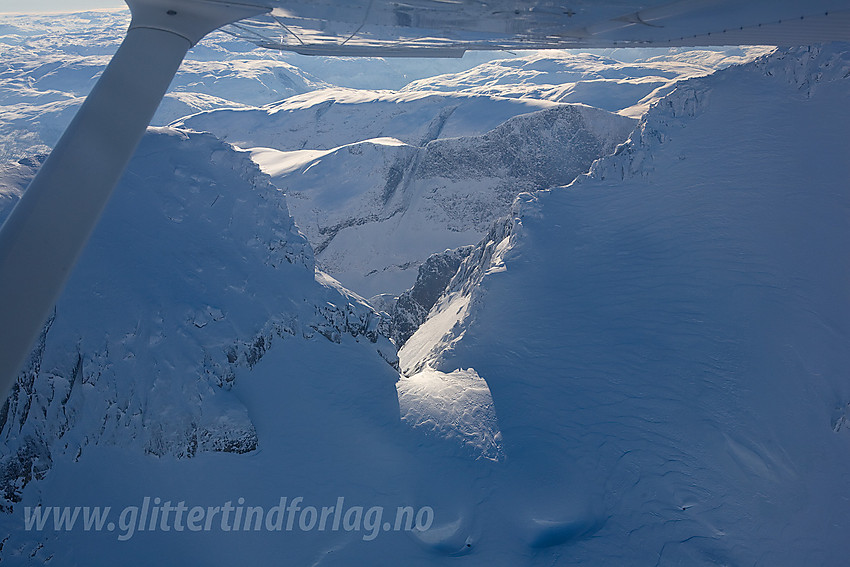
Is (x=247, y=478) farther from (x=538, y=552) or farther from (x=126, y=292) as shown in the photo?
(x=538, y=552)

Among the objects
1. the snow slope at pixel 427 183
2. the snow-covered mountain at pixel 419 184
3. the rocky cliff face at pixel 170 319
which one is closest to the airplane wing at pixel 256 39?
the rocky cliff face at pixel 170 319

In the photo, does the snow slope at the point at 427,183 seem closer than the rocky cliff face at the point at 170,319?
No

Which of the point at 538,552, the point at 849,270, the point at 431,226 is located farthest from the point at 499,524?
the point at 431,226

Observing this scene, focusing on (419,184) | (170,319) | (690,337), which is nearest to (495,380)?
(690,337)

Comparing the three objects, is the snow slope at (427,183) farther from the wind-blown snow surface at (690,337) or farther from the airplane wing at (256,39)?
the airplane wing at (256,39)

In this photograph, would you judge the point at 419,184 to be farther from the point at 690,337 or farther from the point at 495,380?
the point at 690,337

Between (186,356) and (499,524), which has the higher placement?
(186,356)
